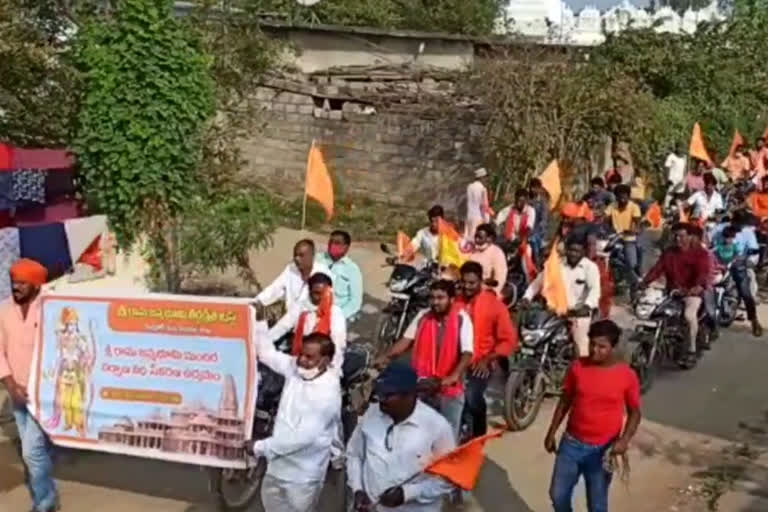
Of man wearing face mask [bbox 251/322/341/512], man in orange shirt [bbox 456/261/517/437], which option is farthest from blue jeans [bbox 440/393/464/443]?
man wearing face mask [bbox 251/322/341/512]

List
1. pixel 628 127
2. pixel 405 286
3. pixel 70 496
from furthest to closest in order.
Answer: pixel 628 127
pixel 405 286
pixel 70 496

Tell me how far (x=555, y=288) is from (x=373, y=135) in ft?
37.9

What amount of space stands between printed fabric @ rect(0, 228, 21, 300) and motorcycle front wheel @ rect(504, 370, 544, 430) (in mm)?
4698

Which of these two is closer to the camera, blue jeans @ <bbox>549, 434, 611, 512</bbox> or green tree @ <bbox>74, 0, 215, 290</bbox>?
blue jeans @ <bbox>549, 434, 611, 512</bbox>

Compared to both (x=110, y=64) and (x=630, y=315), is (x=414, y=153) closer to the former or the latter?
(x=630, y=315)

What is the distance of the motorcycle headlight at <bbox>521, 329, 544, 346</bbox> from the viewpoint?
10.1 metres

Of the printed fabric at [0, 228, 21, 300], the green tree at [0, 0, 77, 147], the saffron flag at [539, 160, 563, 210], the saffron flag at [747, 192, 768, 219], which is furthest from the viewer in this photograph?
the saffron flag at [747, 192, 768, 219]

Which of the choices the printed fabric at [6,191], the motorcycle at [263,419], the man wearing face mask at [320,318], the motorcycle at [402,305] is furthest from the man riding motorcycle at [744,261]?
the printed fabric at [6,191]

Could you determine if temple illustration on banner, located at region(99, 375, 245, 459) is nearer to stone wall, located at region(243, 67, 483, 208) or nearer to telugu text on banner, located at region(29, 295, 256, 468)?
telugu text on banner, located at region(29, 295, 256, 468)

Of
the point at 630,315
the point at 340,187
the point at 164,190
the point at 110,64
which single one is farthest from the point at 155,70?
the point at 340,187

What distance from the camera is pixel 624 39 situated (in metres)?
24.7

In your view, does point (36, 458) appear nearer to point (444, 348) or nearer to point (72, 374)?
point (72, 374)

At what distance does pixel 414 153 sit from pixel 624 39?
6.31 meters

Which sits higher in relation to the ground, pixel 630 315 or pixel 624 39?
pixel 624 39
